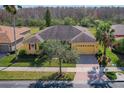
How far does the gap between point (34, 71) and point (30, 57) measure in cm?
782

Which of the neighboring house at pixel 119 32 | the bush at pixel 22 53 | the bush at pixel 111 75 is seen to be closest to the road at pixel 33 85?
the bush at pixel 111 75

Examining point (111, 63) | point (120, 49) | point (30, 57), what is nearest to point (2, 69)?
point (30, 57)

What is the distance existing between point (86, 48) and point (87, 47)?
24cm

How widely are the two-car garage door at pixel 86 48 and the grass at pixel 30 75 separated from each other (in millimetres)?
11620

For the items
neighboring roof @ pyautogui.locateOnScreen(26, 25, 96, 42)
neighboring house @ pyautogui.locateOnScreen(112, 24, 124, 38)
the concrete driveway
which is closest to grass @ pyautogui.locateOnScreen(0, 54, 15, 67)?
neighboring roof @ pyautogui.locateOnScreen(26, 25, 96, 42)

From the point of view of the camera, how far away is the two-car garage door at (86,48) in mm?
41938

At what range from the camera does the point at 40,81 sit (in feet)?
94.0

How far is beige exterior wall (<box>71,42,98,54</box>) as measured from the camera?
137 ft

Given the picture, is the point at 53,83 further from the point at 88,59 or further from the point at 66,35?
the point at 66,35

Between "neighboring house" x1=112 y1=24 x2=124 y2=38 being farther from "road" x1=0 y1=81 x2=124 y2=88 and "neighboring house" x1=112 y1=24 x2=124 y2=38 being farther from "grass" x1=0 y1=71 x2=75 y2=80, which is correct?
"road" x1=0 y1=81 x2=124 y2=88

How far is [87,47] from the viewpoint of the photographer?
42.1 m

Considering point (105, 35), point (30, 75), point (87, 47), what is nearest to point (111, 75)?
point (105, 35)

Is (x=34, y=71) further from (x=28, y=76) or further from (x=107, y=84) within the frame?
(x=107, y=84)

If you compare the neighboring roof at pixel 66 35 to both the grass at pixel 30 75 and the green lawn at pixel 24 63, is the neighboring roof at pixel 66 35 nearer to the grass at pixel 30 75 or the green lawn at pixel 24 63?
the green lawn at pixel 24 63
